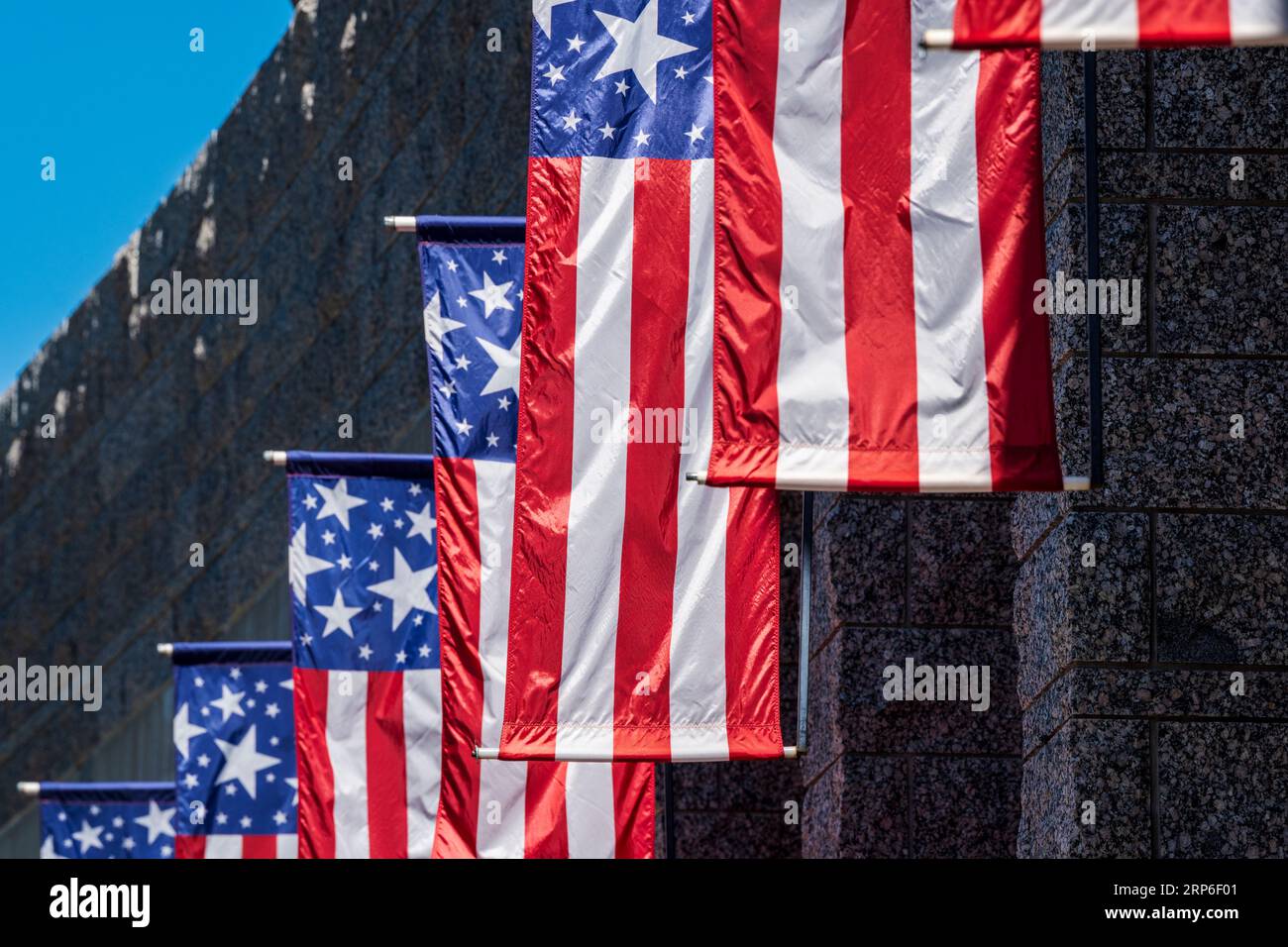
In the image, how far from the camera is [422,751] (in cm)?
1224

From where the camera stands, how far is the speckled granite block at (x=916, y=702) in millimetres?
10062

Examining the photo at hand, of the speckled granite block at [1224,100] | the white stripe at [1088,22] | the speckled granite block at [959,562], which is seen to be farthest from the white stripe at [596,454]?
the white stripe at [1088,22]

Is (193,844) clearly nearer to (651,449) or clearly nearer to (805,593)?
(805,593)

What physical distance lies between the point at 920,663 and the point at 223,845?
6.40 m

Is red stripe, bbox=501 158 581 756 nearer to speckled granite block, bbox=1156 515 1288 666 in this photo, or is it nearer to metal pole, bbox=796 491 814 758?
metal pole, bbox=796 491 814 758

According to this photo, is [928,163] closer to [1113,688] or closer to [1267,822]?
[1113,688]

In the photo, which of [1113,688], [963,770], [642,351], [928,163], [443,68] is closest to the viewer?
[928,163]

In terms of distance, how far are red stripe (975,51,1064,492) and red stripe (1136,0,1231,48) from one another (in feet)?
4.14

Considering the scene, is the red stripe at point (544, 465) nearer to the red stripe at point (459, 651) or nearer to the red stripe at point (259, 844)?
the red stripe at point (459, 651)

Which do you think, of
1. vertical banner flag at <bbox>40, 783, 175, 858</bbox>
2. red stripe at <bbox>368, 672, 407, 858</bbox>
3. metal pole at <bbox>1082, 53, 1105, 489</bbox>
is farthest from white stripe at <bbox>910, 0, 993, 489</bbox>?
vertical banner flag at <bbox>40, 783, 175, 858</bbox>

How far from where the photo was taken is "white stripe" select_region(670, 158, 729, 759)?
8758 mm

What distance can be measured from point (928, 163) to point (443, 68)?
14.0 m
